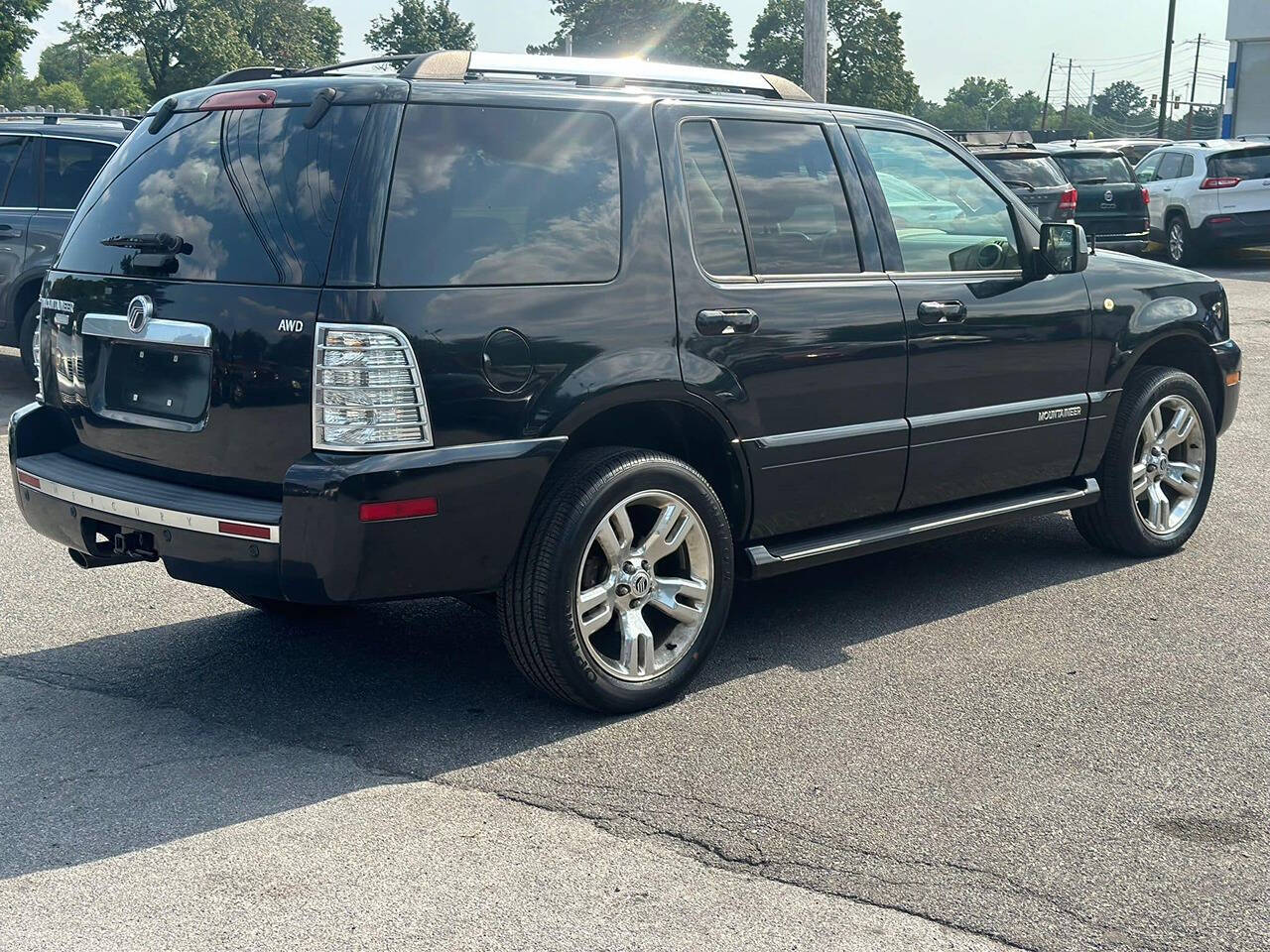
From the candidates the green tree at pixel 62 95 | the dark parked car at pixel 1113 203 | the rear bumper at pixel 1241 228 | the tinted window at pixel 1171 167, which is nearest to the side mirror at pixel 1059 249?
the dark parked car at pixel 1113 203

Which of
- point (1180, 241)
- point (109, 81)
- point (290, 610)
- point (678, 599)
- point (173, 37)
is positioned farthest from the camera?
point (109, 81)

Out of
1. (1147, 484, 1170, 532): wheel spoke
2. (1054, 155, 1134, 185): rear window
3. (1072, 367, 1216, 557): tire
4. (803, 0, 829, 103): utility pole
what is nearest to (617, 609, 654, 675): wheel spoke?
(1072, 367, 1216, 557): tire

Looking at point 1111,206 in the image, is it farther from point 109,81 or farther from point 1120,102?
point 1120,102

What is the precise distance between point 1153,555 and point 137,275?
4362 millimetres

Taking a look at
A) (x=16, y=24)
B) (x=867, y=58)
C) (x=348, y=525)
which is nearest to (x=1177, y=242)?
(x=348, y=525)

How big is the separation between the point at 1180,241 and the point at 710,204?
1953 cm

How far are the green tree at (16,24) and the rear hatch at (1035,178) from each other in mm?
25157

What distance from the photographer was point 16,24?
34.4m

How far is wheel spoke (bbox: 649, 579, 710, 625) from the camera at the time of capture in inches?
184

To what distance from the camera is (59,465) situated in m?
4.75

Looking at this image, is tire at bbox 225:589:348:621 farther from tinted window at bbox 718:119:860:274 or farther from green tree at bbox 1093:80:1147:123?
green tree at bbox 1093:80:1147:123

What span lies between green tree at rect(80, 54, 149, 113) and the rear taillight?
118187mm

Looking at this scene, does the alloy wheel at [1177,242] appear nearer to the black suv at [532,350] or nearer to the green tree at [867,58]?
the black suv at [532,350]

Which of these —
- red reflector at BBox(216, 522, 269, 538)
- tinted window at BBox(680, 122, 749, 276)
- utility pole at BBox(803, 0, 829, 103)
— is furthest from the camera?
utility pole at BBox(803, 0, 829, 103)
